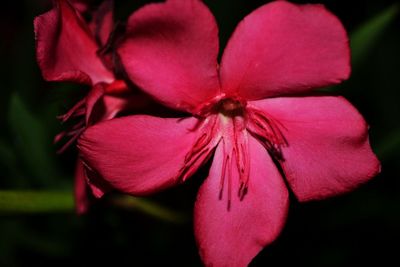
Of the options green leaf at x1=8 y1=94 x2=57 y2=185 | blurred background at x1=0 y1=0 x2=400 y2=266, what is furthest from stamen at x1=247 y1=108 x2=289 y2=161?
green leaf at x1=8 y1=94 x2=57 y2=185

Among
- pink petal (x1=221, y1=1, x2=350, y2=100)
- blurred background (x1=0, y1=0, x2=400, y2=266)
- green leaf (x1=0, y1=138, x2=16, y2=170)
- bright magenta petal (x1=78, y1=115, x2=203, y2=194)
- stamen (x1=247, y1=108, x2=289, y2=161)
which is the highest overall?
pink petal (x1=221, y1=1, x2=350, y2=100)

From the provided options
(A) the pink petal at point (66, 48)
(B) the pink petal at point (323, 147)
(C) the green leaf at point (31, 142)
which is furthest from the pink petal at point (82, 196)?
(B) the pink petal at point (323, 147)

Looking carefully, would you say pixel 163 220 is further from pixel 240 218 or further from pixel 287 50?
pixel 287 50

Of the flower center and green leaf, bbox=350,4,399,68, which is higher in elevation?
the flower center

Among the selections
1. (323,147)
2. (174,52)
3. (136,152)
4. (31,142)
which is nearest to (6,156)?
(31,142)

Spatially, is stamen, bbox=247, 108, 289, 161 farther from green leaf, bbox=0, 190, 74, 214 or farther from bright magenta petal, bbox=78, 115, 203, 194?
green leaf, bbox=0, 190, 74, 214

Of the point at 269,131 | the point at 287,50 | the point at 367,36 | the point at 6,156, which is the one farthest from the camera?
the point at 6,156

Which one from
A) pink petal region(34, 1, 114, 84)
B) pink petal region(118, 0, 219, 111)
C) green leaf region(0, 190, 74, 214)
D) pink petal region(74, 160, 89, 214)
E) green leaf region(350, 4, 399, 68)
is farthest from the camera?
green leaf region(350, 4, 399, 68)
